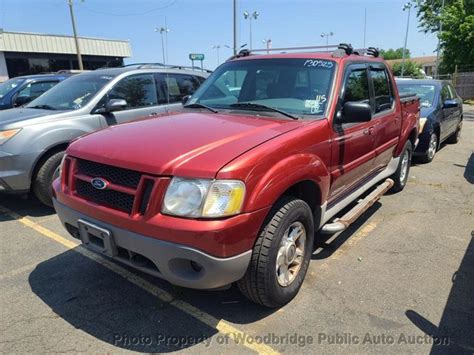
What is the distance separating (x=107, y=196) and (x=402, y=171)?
476cm

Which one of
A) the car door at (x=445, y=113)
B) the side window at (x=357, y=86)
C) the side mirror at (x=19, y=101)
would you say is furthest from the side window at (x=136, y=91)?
the car door at (x=445, y=113)

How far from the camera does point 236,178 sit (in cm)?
253

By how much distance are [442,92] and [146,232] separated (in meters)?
8.45

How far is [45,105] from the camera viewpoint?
5.88m

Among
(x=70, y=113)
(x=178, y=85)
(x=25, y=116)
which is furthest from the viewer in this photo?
(x=178, y=85)

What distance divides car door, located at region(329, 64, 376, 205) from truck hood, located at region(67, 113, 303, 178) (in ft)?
1.96

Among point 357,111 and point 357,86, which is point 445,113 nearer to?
point 357,86

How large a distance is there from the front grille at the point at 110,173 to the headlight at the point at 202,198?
306mm

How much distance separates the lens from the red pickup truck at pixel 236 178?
8.29 feet

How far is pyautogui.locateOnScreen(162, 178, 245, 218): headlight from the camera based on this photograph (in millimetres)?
2504

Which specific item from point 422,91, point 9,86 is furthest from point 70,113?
point 422,91

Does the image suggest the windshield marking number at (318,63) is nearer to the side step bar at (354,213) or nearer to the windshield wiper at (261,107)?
the windshield wiper at (261,107)

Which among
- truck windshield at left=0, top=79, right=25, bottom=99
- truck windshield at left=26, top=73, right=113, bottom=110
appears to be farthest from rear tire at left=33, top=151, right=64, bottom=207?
truck windshield at left=0, top=79, right=25, bottom=99

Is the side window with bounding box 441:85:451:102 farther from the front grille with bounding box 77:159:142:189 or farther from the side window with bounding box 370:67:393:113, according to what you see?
the front grille with bounding box 77:159:142:189
